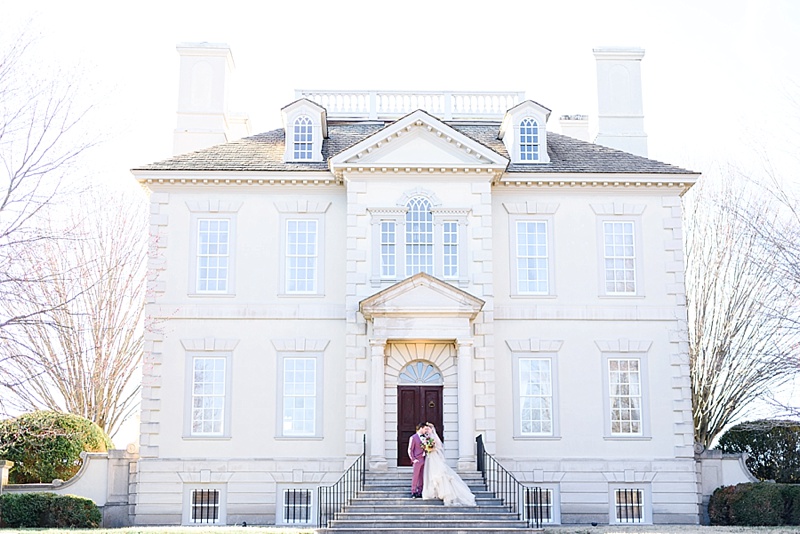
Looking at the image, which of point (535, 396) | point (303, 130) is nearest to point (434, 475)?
point (535, 396)

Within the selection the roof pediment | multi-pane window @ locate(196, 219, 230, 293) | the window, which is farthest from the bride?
multi-pane window @ locate(196, 219, 230, 293)

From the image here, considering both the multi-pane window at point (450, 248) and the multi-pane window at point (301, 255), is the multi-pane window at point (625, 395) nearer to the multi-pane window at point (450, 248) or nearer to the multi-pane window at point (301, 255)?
the multi-pane window at point (450, 248)

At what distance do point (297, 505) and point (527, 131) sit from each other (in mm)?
11344

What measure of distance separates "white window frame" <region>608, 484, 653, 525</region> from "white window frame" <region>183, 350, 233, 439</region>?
9.43m

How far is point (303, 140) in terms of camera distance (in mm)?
27031

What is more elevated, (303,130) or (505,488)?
(303,130)

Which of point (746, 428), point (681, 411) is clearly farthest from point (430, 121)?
point (746, 428)

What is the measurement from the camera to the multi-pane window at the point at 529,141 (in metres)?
27.1


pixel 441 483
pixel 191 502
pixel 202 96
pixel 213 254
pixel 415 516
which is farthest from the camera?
pixel 202 96

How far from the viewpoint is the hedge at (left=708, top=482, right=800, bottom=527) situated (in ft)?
77.7

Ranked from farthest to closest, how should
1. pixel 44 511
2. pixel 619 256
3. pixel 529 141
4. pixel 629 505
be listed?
pixel 529 141 < pixel 619 256 < pixel 629 505 < pixel 44 511

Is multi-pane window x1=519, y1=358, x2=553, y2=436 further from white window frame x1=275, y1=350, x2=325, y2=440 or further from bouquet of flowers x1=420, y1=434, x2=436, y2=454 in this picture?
white window frame x1=275, y1=350, x2=325, y2=440

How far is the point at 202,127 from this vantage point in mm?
29312

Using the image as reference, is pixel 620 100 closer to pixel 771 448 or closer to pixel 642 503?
pixel 771 448
